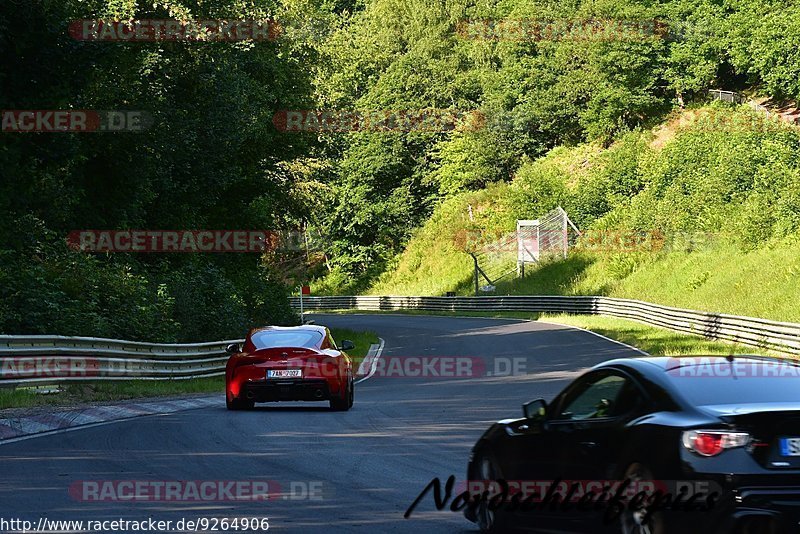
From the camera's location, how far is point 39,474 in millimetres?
10828

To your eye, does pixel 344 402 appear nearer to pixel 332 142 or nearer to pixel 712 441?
pixel 712 441

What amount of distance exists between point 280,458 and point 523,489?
4.65 metres

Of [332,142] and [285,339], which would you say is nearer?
[285,339]

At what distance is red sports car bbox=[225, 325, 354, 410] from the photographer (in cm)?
1853

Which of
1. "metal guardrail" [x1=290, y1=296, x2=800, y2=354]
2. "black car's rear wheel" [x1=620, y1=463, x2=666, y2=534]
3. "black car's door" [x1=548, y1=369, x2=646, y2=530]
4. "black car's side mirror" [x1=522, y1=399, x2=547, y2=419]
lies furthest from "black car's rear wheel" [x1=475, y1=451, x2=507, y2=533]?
"metal guardrail" [x1=290, y1=296, x2=800, y2=354]

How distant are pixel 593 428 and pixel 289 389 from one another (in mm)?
11519

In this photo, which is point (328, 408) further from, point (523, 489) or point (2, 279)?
point (523, 489)

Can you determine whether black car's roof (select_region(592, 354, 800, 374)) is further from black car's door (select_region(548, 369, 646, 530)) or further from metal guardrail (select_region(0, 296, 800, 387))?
metal guardrail (select_region(0, 296, 800, 387))

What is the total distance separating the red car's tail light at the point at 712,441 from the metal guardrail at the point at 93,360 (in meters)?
14.5

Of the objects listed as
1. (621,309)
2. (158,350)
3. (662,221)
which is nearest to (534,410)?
(158,350)

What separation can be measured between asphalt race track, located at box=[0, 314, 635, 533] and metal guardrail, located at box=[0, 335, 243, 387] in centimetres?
301

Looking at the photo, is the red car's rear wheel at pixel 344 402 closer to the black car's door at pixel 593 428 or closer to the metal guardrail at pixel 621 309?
the black car's door at pixel 593 428

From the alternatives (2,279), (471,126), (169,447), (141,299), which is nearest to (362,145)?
(471,126)

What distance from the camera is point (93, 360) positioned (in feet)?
73.9
